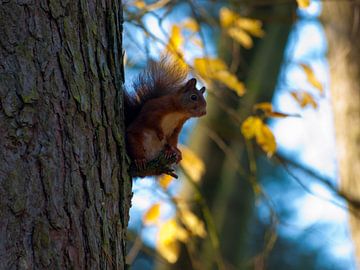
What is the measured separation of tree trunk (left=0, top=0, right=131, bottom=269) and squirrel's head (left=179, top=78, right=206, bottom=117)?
1.13 ft

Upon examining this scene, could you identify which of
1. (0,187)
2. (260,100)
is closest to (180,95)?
(0,187)

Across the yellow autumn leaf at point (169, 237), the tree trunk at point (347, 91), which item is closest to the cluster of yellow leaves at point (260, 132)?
the tree trunk at point (347, 91)

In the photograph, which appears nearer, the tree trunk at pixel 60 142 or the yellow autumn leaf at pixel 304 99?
the tree trunk at pixel 60 142

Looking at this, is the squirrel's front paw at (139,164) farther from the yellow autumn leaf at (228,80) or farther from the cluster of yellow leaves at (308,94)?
the cluster of yellow leaves at (308,94)

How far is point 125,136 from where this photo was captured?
1.81m

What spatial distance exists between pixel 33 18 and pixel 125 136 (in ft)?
1.27

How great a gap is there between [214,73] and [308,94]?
1.53ft

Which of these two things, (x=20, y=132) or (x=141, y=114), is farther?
(x=141, y=114)

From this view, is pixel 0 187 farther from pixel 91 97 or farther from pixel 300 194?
pixel 300 194

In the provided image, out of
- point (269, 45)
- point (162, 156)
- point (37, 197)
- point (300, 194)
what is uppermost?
point (300, 194)

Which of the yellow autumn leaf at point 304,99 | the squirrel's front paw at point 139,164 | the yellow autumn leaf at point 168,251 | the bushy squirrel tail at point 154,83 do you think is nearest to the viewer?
the squirrel's front paw at point 139,164

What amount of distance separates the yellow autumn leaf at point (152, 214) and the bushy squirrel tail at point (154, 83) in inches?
55.4

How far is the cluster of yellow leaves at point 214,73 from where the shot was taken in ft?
10.2

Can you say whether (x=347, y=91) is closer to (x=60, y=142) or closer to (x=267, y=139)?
(x=267, y=139)
